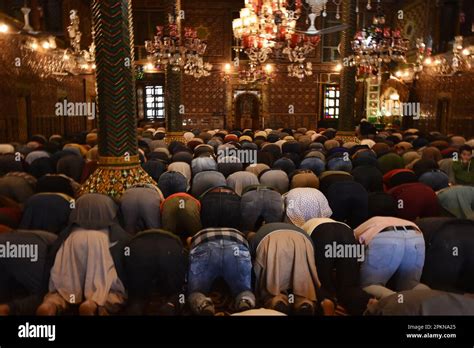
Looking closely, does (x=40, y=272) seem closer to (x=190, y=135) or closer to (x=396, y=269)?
(x=396, y=269)

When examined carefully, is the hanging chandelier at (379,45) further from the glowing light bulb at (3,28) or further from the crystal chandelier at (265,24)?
the glowing light bulb at (3,28)

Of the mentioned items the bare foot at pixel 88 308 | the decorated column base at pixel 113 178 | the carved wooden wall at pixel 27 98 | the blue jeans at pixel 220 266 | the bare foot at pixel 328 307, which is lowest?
the bare foot at pixel 328 307

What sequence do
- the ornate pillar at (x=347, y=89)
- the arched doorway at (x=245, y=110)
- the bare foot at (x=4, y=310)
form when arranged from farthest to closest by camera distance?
the arched doorway at (x=245, y=110) < the ornate pillar at (x=347, y=89) < the bare foot at (x=4, y=310)

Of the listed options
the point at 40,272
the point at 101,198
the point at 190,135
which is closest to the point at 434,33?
the point at 190,135

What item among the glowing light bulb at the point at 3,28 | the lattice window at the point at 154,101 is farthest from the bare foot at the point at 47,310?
the lattice window at the point at 154,101

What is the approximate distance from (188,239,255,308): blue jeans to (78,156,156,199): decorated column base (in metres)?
2.24

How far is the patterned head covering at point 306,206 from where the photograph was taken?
668cm

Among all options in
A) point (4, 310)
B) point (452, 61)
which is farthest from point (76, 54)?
point (452, 61)

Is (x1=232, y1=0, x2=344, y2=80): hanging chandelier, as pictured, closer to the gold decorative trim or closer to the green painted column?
the green painted column

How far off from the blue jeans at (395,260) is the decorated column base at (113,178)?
352cm

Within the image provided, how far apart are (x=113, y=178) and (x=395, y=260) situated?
3985mm

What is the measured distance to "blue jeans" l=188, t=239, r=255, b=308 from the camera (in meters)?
4.80

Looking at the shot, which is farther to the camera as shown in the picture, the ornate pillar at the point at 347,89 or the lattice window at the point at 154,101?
the lattice window at the point at 154,101

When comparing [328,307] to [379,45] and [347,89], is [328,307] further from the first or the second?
[347,89]
